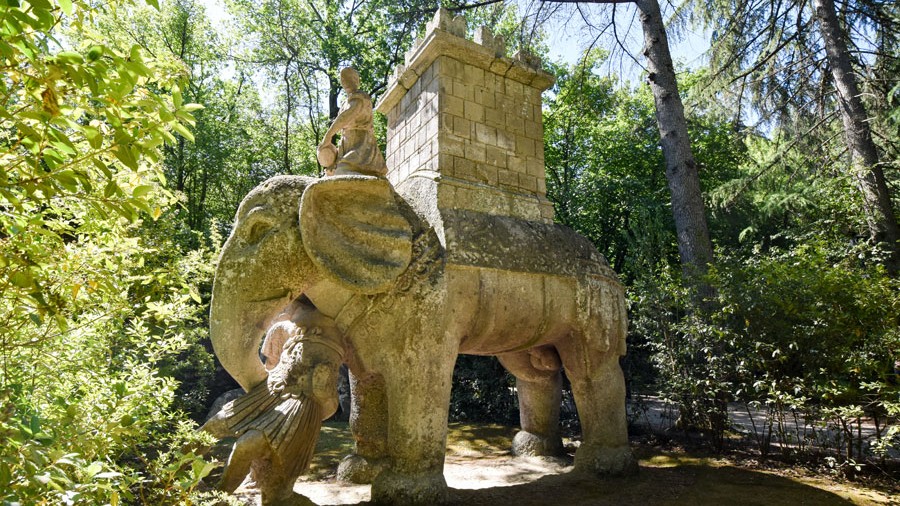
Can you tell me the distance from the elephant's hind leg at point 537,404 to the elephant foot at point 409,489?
1.95 metres

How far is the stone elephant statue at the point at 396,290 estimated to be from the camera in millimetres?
3609

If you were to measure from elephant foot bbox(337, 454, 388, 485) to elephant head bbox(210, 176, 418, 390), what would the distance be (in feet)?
4.79

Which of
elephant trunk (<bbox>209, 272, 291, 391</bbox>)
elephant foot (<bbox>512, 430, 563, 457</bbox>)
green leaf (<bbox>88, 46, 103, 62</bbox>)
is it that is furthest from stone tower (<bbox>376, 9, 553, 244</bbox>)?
green leaf (<bbox>88, 46, 103, 62</bbox>)

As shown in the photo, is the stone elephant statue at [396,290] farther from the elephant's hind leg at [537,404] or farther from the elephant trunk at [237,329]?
the elephant's hind leg at [537,404]

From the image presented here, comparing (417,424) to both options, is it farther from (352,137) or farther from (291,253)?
(352,137)

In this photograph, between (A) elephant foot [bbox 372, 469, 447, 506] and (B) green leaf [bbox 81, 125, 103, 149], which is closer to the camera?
(B) green leaf [bbox 81, 125, 103, 149]

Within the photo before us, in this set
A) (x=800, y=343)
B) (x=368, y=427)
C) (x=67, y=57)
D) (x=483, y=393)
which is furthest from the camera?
(x=483, y=393)

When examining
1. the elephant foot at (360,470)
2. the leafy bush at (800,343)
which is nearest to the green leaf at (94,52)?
the elephant foot at (360,470)

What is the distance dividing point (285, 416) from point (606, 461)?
2606 millimetres

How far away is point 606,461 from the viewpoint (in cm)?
445

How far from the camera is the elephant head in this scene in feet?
11.8

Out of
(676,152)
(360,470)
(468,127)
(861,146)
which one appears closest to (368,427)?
(360,470)

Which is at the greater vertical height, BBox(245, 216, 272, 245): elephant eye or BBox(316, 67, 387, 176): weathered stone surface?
BBox(316, 67, 387, 176): weathered stone surface

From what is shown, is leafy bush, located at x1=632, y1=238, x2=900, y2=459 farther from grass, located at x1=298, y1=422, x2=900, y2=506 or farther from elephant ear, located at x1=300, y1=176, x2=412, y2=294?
elephant ear, located at x1=300, y1=176, x2=412, y2=294
